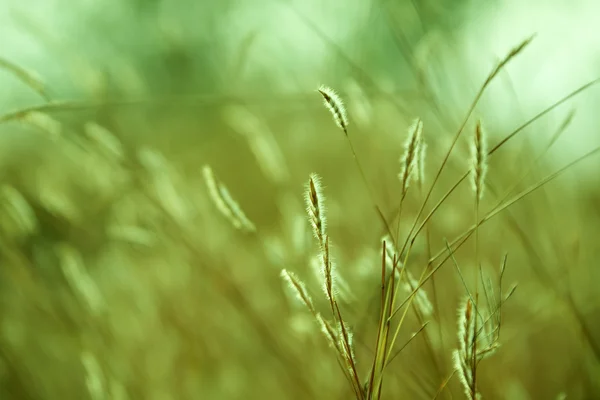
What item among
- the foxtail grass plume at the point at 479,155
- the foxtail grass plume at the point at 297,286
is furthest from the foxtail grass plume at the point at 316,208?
the foxtail grass plume at the point at 479,155

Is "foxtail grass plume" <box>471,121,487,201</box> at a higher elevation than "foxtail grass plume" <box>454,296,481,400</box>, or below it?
higher

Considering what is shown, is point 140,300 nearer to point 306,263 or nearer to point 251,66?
point 306,263

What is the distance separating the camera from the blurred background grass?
2.94 ft

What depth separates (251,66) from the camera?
1.89 m

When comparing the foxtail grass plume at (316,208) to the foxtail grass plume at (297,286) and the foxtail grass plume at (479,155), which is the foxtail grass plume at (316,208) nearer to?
the foxtail grass plume at (297,286)

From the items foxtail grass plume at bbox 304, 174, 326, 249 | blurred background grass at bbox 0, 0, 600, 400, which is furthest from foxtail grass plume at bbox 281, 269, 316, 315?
blurred background grass at bbox 0, 0, 600, 400

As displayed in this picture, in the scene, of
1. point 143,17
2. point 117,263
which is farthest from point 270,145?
point 143,17

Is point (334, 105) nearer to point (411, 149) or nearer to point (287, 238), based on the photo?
point (411, 149)

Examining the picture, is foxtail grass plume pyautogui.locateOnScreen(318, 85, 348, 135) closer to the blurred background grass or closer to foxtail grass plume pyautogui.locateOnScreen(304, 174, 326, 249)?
foxtail grass plume pyautogui.locateOnScreen(304, 174, 326, 249)

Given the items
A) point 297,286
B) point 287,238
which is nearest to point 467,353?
point 297,286

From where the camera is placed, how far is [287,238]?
3.88 feet

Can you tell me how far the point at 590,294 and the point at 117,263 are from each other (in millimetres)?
1259

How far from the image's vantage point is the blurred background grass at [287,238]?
90 centimetres

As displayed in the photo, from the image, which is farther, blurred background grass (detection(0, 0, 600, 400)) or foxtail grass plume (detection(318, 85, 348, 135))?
blurred background grass (detection(0, 0, 600, 400))
